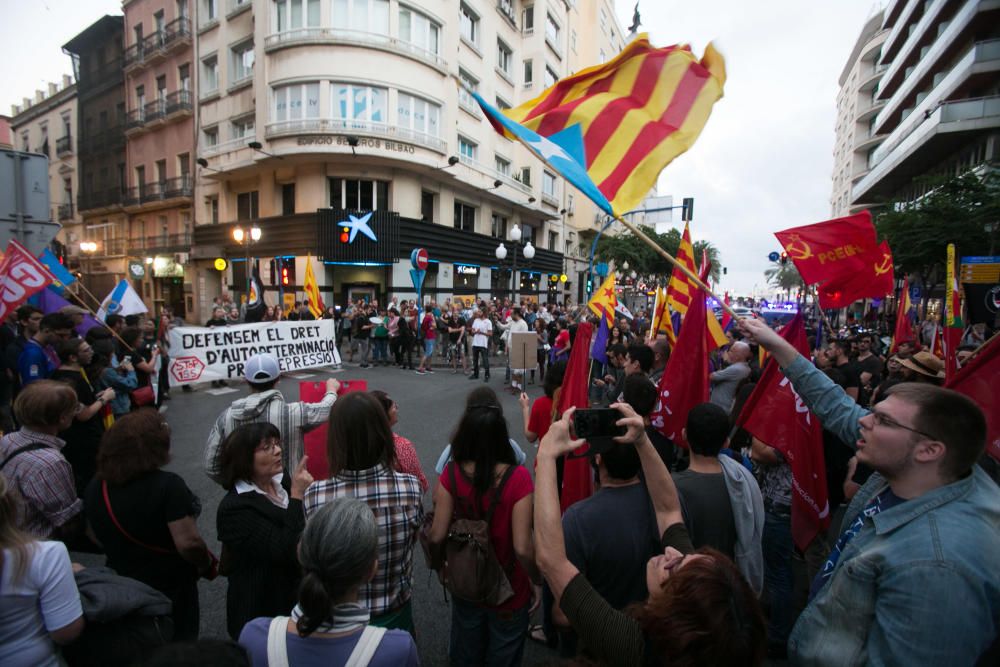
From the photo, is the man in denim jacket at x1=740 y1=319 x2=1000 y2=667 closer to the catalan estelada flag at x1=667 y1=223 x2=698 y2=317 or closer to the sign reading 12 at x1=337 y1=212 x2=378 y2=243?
the catalan estelada flag at x1=667 y1=223 x2=698 y2=317

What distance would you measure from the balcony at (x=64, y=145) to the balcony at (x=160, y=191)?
39.0 ft

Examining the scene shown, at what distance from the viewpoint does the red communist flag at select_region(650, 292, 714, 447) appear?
3.74 m

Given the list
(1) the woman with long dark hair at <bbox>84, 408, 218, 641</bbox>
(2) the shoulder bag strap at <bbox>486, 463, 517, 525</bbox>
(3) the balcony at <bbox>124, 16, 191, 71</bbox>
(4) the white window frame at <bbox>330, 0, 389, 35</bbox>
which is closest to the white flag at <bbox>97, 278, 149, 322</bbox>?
(1) the woman with long dark hair at <bbox>84, 408, 218, 641</bbox>

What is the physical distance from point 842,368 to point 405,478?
5895mm

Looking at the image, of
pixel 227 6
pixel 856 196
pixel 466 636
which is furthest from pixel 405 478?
pixel 856 196

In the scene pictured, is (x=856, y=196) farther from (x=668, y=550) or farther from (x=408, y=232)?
(x=668, y=550)

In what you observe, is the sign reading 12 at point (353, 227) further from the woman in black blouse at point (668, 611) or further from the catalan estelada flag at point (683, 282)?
the woman in black blouse at point (668, 611)

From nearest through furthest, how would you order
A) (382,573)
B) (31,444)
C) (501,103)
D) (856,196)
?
(382,573), (31,444), (501,103), (856,196)

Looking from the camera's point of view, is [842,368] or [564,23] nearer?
[842,368]

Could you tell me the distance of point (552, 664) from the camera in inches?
43.5

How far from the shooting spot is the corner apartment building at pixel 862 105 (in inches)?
1636

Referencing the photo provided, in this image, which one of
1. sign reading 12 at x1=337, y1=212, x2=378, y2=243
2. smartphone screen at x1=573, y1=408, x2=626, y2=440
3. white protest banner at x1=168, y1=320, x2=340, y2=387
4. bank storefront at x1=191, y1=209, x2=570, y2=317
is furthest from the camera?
bank storefront at x1=191, y1=209, x2=570, y2=317

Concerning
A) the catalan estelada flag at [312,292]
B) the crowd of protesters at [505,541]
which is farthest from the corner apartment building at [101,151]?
the crowd of protesters at [505,541]

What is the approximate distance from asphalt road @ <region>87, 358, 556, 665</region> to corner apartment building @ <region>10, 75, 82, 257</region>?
114ft
